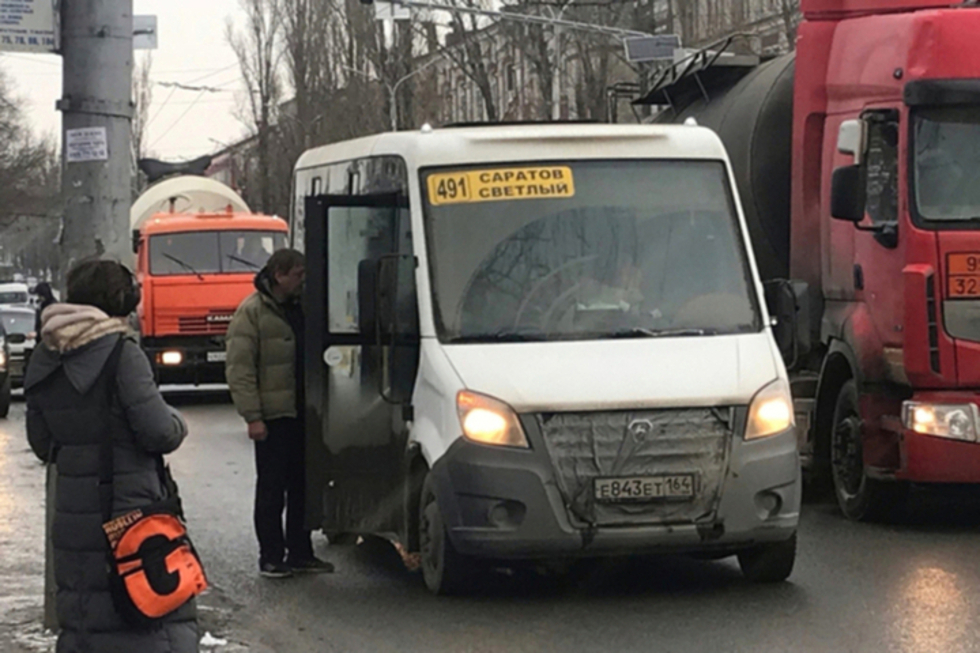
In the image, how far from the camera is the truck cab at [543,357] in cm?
866

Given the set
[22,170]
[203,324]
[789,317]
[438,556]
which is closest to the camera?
[438,556]

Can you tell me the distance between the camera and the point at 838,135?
38.0 ft

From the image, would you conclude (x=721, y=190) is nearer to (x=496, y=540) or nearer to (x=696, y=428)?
(x=696, y=428)

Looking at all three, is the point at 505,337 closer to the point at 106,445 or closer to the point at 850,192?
the point at 850,192

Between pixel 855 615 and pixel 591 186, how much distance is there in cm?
255

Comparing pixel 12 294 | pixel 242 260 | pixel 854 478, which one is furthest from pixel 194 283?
pixel 12 294

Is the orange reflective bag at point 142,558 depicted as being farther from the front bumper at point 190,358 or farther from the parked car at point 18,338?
A: the parked car at point 18,338

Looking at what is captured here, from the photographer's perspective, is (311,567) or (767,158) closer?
(311,567)

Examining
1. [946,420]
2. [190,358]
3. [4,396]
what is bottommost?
[4,396]

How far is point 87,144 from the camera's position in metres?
8.45

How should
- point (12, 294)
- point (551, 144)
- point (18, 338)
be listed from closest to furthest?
1. point (551, 144)
2. point (18, 338)
3. point (12, 294)

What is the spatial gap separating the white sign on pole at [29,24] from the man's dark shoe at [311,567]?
10.5ft

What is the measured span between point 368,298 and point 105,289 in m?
3.39

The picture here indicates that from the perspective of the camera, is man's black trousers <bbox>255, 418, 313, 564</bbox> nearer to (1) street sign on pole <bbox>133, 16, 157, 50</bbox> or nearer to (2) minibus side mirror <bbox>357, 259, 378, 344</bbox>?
(2) minibus side mirror <bbox>357, 259, 378, 344</bbox>
